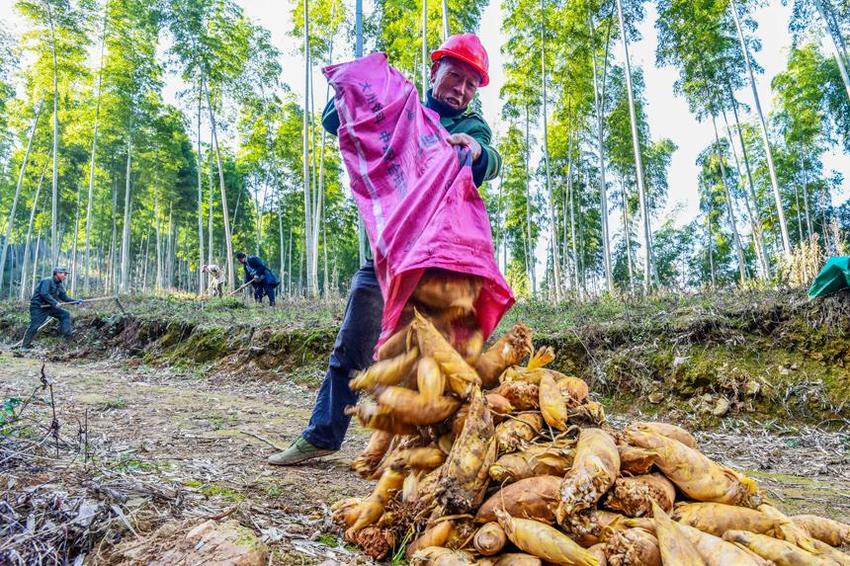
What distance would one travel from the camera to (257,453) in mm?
2672

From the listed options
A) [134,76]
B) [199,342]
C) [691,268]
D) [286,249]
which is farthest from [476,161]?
[691,268]

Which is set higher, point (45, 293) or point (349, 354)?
point (45, 293)

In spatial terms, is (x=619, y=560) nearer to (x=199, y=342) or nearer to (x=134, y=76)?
(x=199, y=342)

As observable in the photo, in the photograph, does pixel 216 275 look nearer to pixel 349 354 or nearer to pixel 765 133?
pixel 349 354

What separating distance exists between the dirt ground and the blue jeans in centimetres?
23

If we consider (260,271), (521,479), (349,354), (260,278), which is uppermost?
→ (260,271)

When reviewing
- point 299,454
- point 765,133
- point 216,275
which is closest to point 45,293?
point 216,275

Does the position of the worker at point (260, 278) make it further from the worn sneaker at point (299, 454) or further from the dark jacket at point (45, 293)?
the worn sneaker at point (299, 454)

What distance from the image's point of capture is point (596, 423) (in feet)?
4.76

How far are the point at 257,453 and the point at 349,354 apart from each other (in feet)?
3.23

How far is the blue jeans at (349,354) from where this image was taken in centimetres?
226

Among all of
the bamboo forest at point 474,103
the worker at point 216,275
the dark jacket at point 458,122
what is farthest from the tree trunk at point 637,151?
the worker at point 216,275

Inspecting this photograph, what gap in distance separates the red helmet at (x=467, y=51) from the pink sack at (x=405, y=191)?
0.77 feet

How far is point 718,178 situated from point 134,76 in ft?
89.4
